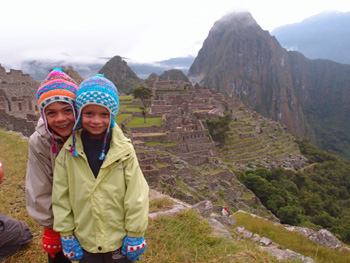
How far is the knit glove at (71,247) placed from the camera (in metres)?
2.07

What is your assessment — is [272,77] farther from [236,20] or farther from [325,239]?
[325,239]

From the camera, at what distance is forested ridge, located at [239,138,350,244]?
54.2 feet

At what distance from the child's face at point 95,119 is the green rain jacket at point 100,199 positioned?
134mm

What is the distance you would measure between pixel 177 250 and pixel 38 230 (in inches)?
78.7

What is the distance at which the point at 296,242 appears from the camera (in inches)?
189

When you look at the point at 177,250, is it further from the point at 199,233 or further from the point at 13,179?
the point at 13,179

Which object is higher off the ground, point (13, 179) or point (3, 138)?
point (3, 138)

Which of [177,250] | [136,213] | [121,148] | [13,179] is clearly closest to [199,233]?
[177,250]

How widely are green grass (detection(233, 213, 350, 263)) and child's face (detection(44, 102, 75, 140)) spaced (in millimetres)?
4030

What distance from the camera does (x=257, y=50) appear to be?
161m

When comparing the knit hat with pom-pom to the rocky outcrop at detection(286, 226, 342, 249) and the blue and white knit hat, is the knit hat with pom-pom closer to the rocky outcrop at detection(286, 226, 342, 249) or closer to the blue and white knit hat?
the blue and white knit hat

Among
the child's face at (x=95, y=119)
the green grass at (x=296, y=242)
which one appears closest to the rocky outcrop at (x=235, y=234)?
the green grass at (x=296, y=242)

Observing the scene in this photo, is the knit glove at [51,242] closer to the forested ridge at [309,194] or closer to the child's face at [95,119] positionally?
the child's face at [95,119]

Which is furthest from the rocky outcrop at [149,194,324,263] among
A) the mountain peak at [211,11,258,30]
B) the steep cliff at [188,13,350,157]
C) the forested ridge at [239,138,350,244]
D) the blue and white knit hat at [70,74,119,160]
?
the mountain peak at [211,11,258,30]
